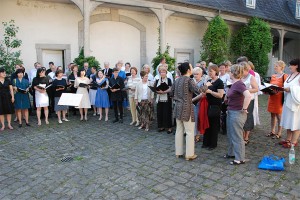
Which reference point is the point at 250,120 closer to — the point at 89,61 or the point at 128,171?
the point at 128,171

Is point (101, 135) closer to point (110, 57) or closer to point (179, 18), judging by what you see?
point (110, 57)

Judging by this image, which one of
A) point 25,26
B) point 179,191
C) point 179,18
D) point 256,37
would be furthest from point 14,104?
point 256,37

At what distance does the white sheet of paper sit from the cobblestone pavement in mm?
1195

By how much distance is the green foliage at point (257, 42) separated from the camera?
1630cm

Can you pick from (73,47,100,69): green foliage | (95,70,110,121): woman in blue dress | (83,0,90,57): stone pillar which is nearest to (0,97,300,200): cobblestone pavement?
(95,70,110,121): woman in blue dress

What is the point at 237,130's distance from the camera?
4.82 metres

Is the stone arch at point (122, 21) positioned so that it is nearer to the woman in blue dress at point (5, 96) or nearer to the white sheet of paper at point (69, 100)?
the white sheet of paper at point (69, 100)

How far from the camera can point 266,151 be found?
561 centimetres

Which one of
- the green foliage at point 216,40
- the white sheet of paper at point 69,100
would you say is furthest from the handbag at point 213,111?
the green foliage at point 216,40

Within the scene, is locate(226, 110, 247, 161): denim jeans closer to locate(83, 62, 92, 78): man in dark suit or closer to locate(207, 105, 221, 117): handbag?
locate(207, 105, 221, 117): handbag

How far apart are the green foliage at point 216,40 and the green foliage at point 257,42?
2.45 meters

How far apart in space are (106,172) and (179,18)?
12252 mm

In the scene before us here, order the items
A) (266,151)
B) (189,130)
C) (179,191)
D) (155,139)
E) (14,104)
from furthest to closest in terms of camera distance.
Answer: (14,104)
(155,139)
(266,151)
(189,130)
(179,191)

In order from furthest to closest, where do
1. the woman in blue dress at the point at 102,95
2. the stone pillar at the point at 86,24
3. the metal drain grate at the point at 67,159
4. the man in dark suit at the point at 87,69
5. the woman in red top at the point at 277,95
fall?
1. the stone pillar at the point at 86,24
2. the man in dark suit at the point at 87,69
3. the woman in blue dress at the point at 102,95
4. the woman in red top at the point at 277,95
5. the metal drain grate at the point at 67,159
